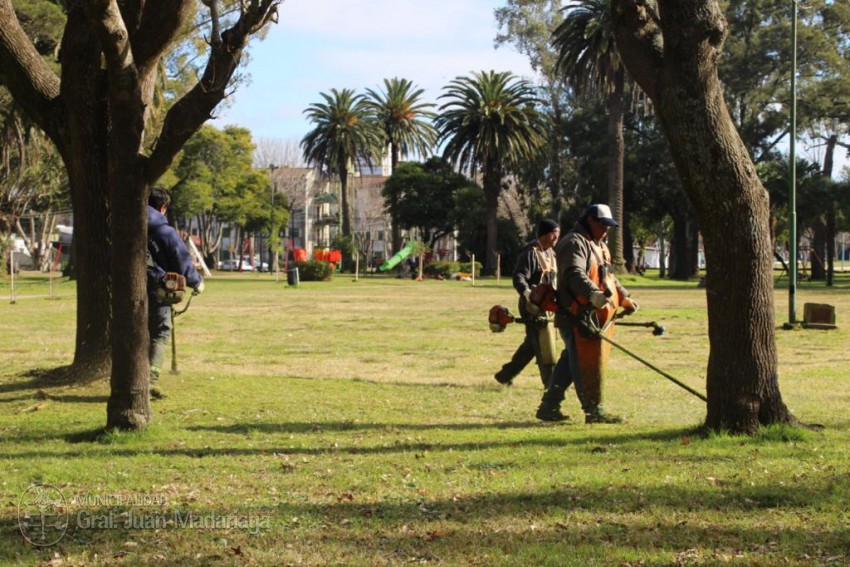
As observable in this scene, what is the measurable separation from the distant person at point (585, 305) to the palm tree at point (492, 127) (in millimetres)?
59068

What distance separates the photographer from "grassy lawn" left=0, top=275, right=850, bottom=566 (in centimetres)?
473

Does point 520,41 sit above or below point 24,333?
above

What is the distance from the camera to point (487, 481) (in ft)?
20.1

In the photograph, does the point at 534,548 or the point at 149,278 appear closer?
the point at 534,548

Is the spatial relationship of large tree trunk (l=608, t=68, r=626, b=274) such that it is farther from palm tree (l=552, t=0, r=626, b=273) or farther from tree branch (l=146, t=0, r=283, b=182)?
tree branch (l=146, t=0, r=283, b=182)

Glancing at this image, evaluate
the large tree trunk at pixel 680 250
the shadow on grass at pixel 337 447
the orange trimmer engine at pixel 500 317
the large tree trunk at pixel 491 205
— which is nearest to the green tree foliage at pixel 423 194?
the large tree trunk at pixel 491 205

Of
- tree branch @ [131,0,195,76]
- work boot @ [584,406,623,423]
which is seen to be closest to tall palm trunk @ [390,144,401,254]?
tree branch @ [131,0,195,76]

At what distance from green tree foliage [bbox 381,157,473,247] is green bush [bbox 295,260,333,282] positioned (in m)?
26.8

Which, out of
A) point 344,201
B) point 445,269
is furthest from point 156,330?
point 344,201

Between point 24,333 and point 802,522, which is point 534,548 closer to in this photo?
point 802,522

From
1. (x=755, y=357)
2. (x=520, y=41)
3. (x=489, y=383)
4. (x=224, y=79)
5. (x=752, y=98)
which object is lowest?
(x=489, y=383)

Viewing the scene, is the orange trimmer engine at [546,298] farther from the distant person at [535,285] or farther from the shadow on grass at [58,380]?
the shadow on grass at [58,380]

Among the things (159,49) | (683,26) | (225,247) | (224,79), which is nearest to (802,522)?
(683,26)

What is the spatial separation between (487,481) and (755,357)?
2.30 meters
